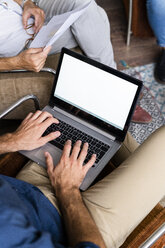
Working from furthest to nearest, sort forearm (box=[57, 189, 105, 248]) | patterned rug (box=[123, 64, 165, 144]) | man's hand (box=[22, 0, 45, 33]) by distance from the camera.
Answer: patterned rug (box=[123, 64, 165, 144]) < man's hand (box=[22, 0, 45, 33]) < forearm (box=[57, 189, 105, 248])

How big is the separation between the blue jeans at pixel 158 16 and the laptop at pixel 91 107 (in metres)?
1.04

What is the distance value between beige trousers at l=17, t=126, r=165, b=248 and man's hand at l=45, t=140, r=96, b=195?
2.5 inches

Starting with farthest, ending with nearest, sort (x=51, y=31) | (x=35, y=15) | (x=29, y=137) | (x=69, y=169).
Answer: (x=35, y=15)
(x=51, y=31)
(x=29, y=137)
(x=69, y=169)

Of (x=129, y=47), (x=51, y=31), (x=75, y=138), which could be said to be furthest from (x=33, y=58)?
(x=129, y=47)

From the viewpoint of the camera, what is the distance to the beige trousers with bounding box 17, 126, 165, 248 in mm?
856

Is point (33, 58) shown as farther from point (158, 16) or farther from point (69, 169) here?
point (158, 16)

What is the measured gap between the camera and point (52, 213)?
3.05 feet

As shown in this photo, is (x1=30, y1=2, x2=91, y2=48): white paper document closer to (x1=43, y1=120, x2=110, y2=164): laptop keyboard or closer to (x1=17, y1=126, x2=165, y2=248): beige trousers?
(x1=43, y1=120, x2=110, y2=164): laptop keyboard

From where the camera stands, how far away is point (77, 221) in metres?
0.86

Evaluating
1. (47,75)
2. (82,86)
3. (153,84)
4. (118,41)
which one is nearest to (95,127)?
(82,86)

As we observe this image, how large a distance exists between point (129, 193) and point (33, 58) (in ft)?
2.54

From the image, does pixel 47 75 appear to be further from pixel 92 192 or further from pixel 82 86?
pixel 92 192

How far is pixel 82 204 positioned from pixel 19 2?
1.19m

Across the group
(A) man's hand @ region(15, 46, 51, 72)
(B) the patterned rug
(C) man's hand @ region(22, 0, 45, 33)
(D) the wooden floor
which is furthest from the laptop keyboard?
A: (D) the wooden floor
